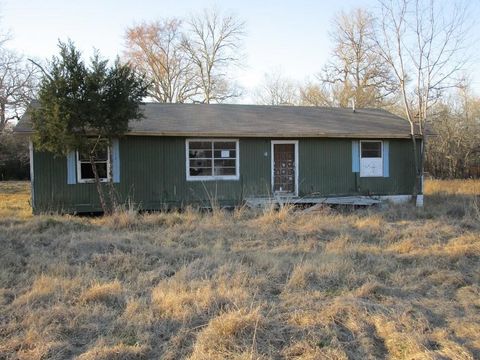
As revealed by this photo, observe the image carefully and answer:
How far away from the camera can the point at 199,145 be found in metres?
14.3

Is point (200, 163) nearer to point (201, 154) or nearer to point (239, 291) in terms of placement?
point (201, 154)

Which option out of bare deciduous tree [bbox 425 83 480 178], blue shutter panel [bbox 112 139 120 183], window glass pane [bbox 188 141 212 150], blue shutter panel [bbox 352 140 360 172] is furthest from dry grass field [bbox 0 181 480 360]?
bare deciduous tree [bbox 425 83 480 178]

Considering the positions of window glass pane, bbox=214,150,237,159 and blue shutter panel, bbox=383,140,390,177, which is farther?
blue shutter panel, bbox=383,140,390,177

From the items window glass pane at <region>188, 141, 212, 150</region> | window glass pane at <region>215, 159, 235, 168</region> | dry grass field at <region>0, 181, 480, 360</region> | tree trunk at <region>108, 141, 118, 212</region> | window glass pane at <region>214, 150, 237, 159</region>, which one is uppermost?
window glass pane at <region>188, 141, 212, 150</region>

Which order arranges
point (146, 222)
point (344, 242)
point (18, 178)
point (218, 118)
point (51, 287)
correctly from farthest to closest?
point (18, 178), point (218, 118), point (146, 222), point (344, 242), point (51, 287)

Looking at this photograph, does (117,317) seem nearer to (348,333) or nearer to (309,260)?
(348,333)

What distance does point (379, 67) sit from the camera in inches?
1308

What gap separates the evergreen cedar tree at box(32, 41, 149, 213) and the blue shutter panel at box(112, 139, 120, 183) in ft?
5.18

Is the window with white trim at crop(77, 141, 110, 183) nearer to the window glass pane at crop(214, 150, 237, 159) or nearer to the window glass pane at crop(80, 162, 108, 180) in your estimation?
the window glass pane at crop(80, 162, 108, 180)

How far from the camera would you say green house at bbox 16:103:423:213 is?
1316 centimetres

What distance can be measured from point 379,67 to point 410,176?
19486 millimetres

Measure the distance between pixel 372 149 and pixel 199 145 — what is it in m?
6.16

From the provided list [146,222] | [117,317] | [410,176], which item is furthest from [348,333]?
[410,176]

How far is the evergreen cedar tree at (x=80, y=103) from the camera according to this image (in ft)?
35.7
